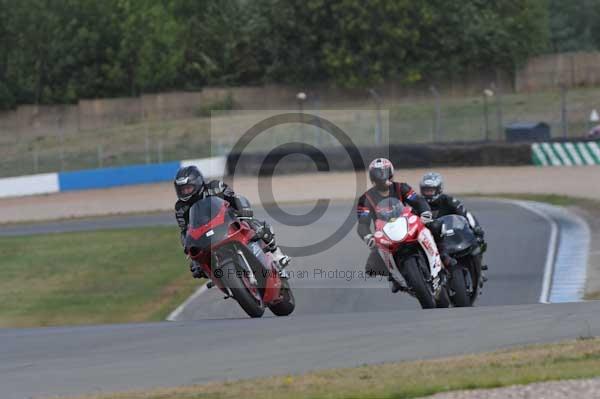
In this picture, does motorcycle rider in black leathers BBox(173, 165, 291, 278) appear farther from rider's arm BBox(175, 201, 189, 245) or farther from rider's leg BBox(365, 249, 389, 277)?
rider's leg BBox(365, 249, 389, 277)

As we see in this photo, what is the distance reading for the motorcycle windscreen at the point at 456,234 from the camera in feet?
38.8

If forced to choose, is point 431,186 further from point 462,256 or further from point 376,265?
point 376,265

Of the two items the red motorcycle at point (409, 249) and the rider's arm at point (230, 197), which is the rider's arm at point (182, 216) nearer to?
the rider's arm at point (230, 197)

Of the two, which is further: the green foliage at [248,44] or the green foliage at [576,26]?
the green foliage at [576,26]

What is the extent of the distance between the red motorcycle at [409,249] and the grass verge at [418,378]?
313cm

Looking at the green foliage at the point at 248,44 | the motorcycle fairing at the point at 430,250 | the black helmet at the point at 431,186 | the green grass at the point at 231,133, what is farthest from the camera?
the green foliage at the point at 248,44

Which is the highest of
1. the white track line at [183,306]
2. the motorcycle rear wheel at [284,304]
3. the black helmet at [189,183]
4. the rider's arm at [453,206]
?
the black helmet at [189,183]

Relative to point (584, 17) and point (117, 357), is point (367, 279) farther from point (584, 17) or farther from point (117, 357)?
point (584, 17)

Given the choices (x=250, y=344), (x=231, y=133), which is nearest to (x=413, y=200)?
(x=250, y=344)

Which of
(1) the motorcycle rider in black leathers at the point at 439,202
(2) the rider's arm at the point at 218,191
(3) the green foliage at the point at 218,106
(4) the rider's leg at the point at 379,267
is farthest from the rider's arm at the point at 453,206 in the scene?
(3) the green foliage at the point at 218,106

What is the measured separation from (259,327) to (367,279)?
21.2 ft

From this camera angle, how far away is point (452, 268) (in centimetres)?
1186

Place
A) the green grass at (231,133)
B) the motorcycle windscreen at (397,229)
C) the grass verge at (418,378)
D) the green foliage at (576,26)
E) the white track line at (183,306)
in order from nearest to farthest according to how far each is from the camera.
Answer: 1. the grass verge at (418,378)
2. the motorcycle windscreen at (397,229)
3. the white track line at (183,306)
4. the green grass at (231,133)
5. the green foliage at (576,26)

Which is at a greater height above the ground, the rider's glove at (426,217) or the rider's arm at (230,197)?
the rider's arm at (230,197)
